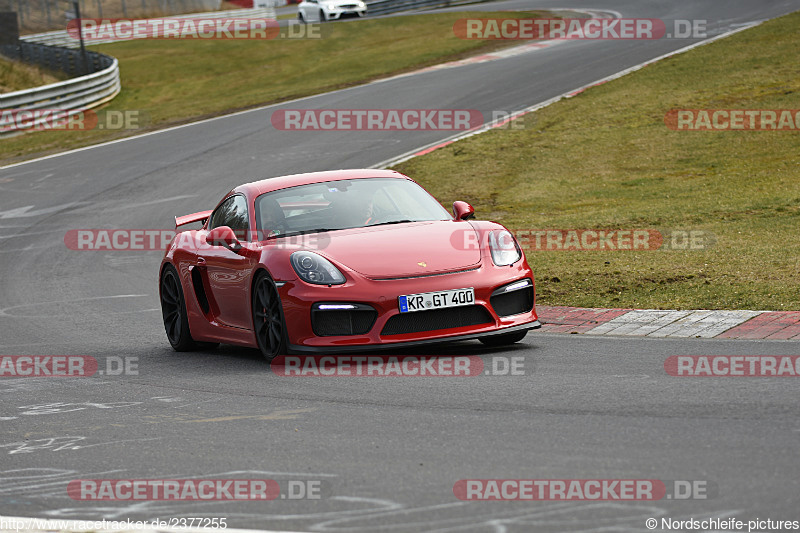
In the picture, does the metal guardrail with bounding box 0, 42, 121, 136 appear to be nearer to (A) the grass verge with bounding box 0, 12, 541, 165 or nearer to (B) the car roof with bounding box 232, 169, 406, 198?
(A) the grass verge with bounding box 0, 12, 541, 165

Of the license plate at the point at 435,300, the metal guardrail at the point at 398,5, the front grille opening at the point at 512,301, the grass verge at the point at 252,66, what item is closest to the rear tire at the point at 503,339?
the front grille opening at the point at 512,301

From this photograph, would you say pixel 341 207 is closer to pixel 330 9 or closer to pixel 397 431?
pixel 397 431

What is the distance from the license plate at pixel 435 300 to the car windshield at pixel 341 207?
117 cm

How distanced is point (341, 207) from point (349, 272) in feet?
3.92

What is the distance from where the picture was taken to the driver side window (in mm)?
9148

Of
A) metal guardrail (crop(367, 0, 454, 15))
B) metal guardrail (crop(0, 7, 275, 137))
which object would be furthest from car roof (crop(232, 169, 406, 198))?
metal guardrail (crop(367, 0, 454, 15))

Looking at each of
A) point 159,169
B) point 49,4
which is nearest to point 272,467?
point 159,169

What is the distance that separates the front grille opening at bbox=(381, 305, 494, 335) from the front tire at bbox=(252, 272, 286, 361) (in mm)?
768

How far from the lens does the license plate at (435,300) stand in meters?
7.77

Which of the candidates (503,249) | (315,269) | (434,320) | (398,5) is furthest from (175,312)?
(398,5)

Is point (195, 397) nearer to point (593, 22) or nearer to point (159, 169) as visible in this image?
point (159, 169)

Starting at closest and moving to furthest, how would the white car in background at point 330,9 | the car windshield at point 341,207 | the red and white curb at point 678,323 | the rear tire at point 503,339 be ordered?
the red and white curb at point 678,323 → the rear tire at point 503,339 → the car windshield at point 341,207 → the white car in background at point 330,9

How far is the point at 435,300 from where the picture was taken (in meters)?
7.82

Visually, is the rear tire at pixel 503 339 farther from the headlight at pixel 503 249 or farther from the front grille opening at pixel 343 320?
the front grille opening at pixel 343 320
